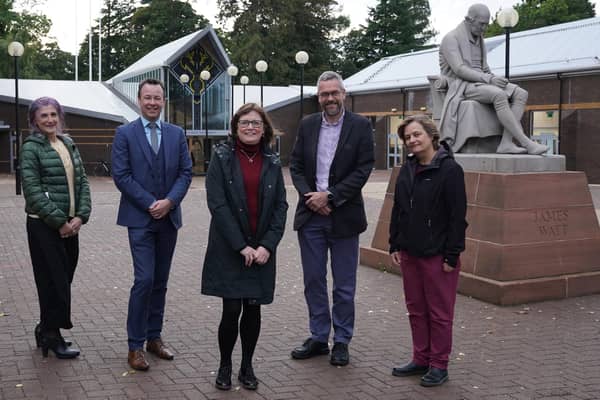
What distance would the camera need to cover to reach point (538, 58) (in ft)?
102

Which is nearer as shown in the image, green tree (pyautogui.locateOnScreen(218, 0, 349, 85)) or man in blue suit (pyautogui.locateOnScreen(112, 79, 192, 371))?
man in blue suit (pyautogui.locateOnScreen(112, 79, 192, 371))

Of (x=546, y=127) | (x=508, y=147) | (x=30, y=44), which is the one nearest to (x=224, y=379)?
(x=508, y=147)

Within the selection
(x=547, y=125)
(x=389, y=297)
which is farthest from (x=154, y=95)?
(x=547, y=125)

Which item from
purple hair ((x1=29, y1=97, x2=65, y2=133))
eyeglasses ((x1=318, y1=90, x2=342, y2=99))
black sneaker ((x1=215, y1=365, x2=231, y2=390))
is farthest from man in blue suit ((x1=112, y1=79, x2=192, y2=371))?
eyeglasses ((x1=318, y1=90, x2=342, y2=99))

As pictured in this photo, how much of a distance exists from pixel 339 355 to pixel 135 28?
69.7 metres

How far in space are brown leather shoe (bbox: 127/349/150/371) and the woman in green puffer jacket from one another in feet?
1.72

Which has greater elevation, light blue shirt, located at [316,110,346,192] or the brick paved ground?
light blue shirt, located at [316,110,346,192]

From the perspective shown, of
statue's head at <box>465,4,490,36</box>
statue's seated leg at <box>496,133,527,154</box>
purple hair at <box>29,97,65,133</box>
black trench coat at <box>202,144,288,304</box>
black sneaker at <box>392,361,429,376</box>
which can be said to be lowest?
black sneaker at <box>392,361,429,376</box>

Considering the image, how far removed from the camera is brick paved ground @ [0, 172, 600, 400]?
15.9ft

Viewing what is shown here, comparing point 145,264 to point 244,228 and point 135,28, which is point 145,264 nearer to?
point 244,228

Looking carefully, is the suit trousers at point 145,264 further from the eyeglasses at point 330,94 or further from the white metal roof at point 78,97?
the white metal roof at point 78,97

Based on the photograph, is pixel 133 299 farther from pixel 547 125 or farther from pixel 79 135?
pixel 79 135

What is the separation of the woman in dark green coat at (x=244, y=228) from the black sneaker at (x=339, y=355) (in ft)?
2.49

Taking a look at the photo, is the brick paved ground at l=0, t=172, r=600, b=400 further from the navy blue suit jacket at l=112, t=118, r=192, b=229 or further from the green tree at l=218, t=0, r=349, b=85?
the green tree at l=218, t=0, r=349, b=85
